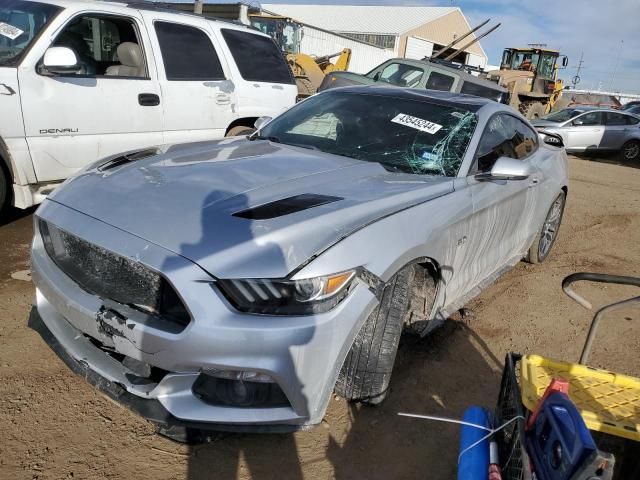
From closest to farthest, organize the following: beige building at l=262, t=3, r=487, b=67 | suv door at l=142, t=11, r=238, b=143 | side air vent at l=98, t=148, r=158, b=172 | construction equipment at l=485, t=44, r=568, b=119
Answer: side air vent at l=98, t=148, r=158, b=172
suv door at l=142, t=11, r=238, b=143
construction equipment at l=485, t=44, r=568, b=119
beige building at l=262, t=3, r=487, b=67

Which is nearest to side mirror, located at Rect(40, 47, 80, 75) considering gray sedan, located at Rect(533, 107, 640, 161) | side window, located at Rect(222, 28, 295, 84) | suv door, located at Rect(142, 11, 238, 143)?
suv door, located at Rect(142, 11, 238, 143)

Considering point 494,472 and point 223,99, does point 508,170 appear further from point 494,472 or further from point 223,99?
point 223,99

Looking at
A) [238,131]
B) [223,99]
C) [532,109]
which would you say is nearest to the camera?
[223,99]

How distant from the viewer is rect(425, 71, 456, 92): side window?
1104 cm

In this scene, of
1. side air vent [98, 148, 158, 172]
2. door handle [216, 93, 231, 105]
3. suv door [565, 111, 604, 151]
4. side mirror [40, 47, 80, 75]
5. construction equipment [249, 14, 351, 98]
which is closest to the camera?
side air vent [98, 148, 158, 172]

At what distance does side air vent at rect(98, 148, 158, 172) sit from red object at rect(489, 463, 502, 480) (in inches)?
91.1

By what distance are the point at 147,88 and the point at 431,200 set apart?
3.31 meters

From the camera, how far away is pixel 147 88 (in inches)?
190

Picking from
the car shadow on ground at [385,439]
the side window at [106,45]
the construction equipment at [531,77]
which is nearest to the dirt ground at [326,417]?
the car shadow on ground at [385,439]

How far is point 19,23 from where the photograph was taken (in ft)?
14.1

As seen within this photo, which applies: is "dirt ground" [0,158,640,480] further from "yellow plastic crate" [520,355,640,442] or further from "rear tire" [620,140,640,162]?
"rear tire" [620,140,640,162]

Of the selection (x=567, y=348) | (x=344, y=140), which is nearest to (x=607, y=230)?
(x=567, y=348)

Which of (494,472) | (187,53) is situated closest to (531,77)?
(187,53)

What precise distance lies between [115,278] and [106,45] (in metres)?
3.91
